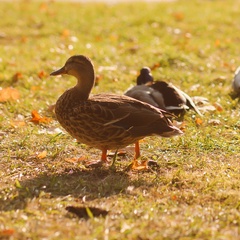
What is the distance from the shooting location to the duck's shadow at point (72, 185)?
433 cm

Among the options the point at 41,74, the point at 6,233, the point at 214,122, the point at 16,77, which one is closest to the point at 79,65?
the point at 214,122

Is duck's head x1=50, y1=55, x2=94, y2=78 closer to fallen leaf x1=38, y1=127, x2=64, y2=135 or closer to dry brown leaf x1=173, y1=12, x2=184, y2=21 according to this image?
fallen leaf x1=38, y1=127, x2=64, y2=135

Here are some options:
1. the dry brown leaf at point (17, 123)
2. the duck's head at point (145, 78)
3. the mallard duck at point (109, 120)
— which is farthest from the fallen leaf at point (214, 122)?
the dry brown leaf at point (17, 123)

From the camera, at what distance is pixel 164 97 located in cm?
666

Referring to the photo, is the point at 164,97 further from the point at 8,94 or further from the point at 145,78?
the point at 8,94

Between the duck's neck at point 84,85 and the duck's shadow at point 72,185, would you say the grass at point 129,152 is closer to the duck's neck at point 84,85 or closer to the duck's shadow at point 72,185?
the duck's shadow at point 72,185

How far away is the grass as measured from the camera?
12.8ft

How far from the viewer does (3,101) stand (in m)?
6.82

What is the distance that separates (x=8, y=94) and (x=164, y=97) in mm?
1709

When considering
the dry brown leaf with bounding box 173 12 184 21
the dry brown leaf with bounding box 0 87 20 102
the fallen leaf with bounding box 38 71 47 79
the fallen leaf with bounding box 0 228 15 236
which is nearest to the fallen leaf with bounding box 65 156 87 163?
the fallen leaf with bounding box 0 228 15 236

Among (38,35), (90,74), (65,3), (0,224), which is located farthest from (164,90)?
(65,3)

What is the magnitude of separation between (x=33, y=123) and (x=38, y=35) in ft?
14.7

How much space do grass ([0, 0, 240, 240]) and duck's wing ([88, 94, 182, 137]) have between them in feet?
1.08

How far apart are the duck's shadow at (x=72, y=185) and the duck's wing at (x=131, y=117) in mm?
370
